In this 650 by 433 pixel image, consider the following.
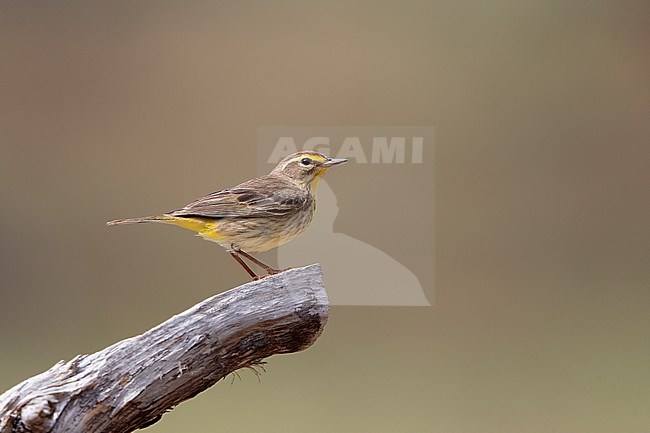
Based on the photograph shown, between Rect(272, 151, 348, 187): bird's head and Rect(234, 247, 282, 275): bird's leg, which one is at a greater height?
Rect(272, 151, 348, 187): bird's head

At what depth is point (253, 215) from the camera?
1816mm

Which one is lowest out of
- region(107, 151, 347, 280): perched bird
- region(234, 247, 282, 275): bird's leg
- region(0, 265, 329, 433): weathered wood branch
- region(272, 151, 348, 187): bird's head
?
region(0, 265, 329, 433): weathered wood branch

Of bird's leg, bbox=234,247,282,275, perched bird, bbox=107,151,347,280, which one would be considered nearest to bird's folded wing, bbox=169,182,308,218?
perched bird, bbox=107,151,347,280

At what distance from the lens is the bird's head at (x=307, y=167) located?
1889mm

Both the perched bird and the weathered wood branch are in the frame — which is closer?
the weathered wood branch

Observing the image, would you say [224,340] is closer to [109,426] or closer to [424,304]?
[109,426]

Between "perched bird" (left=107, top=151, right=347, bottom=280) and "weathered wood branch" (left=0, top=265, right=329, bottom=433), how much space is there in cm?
16

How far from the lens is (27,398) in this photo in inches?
57.5

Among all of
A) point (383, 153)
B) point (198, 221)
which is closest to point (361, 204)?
point (383, 153)

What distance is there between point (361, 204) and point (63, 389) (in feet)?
3.48

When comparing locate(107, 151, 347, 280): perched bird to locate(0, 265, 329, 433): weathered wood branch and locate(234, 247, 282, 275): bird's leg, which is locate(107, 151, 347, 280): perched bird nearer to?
locate(234, 247, 282, 275): bird's leg

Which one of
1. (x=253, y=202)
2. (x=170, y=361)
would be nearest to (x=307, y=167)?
(x=253, y=202)

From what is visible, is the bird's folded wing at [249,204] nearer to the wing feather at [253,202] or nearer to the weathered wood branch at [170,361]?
the wing feather at [253,202]

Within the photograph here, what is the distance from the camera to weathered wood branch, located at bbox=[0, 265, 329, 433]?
4.83 ft
